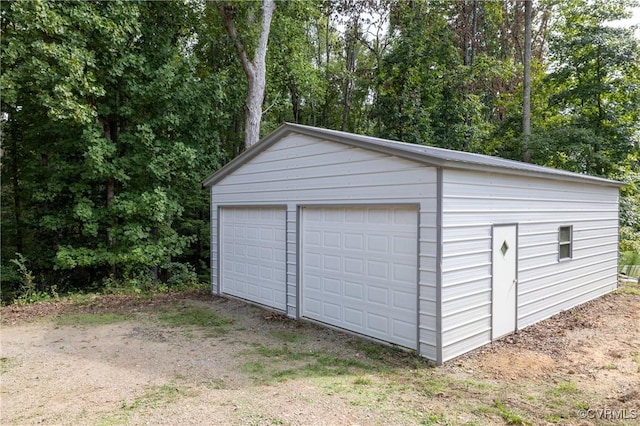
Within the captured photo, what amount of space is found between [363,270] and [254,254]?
9.66ft

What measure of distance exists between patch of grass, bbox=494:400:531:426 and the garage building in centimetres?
111

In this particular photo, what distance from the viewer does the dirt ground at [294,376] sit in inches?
147

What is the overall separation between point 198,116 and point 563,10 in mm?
13941

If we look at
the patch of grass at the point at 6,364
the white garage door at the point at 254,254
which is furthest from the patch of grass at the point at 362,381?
the patch of grass at the point at 6,364

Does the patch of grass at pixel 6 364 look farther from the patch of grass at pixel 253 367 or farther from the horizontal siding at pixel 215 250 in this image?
the horizontal siding at pixel 215 250

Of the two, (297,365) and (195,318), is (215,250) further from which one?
(297,365)

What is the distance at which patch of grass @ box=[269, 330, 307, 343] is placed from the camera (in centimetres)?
596

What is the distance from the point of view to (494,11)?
59.5 feet

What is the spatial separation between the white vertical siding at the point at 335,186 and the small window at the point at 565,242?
394 cm

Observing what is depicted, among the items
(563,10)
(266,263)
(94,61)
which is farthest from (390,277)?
(563,10)

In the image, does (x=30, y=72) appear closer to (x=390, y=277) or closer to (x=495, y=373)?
(x=390, y=277)

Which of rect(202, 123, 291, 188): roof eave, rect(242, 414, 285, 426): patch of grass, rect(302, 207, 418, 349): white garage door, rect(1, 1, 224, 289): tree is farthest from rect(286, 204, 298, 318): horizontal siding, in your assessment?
rect(1, 1, 224, 289): tree

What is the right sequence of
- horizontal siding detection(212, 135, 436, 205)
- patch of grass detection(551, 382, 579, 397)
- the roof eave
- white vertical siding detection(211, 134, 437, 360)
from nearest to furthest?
patch of grass detection(551, 382, 579, 397)
white vertical siding detection(211, 134, 437, 360)
horizontal siding detection(212, 135, 436, 205)
the roof eave

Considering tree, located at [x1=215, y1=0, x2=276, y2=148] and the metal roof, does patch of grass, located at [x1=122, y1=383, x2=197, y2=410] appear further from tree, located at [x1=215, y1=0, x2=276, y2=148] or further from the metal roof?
tree, located at [x1=215, y1=0, x2=276, y2=148]
